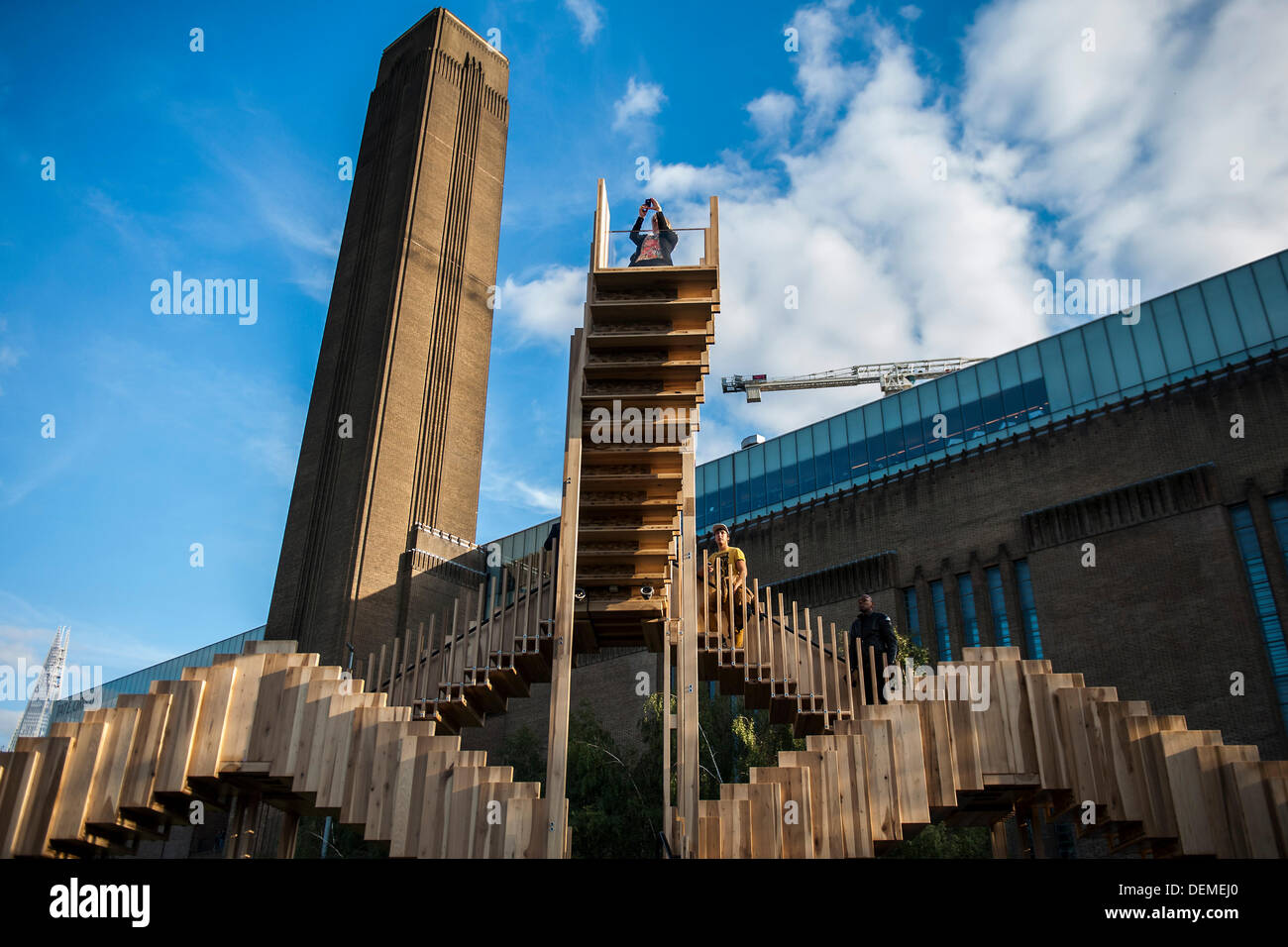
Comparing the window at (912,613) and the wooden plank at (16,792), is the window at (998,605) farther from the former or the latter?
the wooden plank at (16,792)

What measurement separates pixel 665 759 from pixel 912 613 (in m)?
28.9

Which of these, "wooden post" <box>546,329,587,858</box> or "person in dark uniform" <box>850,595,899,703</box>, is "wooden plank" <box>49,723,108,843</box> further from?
→ "person in dark uniform" <box>850,595,899,703</box>

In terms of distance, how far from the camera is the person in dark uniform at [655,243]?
14.3 meters

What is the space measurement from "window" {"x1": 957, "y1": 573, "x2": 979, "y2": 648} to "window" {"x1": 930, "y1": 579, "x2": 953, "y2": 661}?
66cm

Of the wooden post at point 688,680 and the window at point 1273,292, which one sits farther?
the window at point 1273,292

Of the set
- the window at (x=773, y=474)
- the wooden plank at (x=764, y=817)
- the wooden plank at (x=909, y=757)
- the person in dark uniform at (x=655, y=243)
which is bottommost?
the wooden plank at (x=764, y=817)

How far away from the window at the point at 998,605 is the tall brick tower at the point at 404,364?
1044 inches

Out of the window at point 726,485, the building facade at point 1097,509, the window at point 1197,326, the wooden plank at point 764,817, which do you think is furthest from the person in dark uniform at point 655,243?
the window at point 726,485

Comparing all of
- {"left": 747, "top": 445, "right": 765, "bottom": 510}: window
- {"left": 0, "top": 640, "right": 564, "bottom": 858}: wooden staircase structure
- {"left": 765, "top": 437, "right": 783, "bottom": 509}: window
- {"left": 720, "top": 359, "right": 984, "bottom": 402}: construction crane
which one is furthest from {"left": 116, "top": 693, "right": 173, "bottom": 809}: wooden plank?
{"left": 720, "top": 359, "right": 984, "bottom": 402}: construction crane

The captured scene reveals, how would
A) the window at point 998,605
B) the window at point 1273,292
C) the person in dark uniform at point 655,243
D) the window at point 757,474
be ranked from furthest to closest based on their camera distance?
1. the window at point 757,474
2. the window at point 998,605
3. the window at point 1273,292
4. the person in dark uniform at point 655,243

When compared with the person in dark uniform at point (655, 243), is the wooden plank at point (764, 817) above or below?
below
